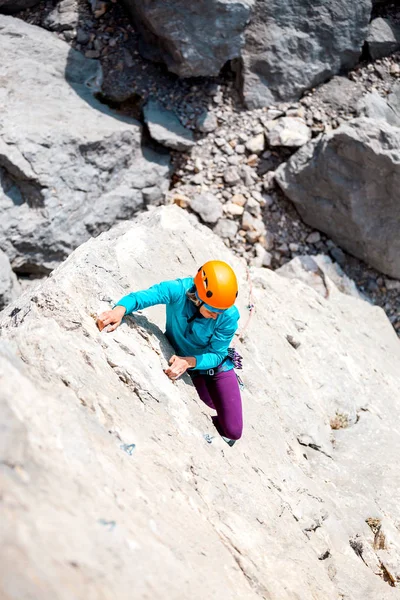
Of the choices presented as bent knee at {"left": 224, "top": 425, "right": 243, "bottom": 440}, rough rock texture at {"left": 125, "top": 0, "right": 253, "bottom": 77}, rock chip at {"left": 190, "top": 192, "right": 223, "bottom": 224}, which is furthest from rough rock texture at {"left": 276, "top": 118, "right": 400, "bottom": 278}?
bent knee at {"left": 224, "top": 425, "right": 243, "bottom": 440}

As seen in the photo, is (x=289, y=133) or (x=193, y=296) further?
(x=289, y=133)

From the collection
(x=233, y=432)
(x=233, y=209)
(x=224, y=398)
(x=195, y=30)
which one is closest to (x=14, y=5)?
(x=195, y=30)

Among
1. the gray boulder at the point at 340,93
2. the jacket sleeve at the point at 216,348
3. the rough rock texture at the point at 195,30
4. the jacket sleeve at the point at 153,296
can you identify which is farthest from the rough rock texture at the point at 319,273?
the jacket sleeve at the point at 153,296

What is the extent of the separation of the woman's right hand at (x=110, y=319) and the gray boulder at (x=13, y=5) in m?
9.98

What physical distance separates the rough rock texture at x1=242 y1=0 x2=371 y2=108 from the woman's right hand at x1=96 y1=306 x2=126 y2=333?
883 centimetres

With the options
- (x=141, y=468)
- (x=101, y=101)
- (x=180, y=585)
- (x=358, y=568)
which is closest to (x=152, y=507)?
(x=141, y=468)

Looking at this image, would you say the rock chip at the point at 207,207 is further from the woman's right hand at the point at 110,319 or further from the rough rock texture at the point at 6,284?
the woman's right hand at the point at 110,319

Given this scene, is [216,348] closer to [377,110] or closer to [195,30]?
[195,30]

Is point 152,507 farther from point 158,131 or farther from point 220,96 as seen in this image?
point 220,96

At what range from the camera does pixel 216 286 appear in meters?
5.05

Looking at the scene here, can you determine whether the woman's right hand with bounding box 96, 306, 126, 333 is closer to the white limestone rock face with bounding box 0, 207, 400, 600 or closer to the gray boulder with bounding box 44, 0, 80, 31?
the white limestone rock face with bounding box 0, 207, 400, 600

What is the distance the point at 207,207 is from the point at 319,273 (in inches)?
110

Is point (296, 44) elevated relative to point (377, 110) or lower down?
elevated

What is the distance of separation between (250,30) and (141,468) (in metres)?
10.9
